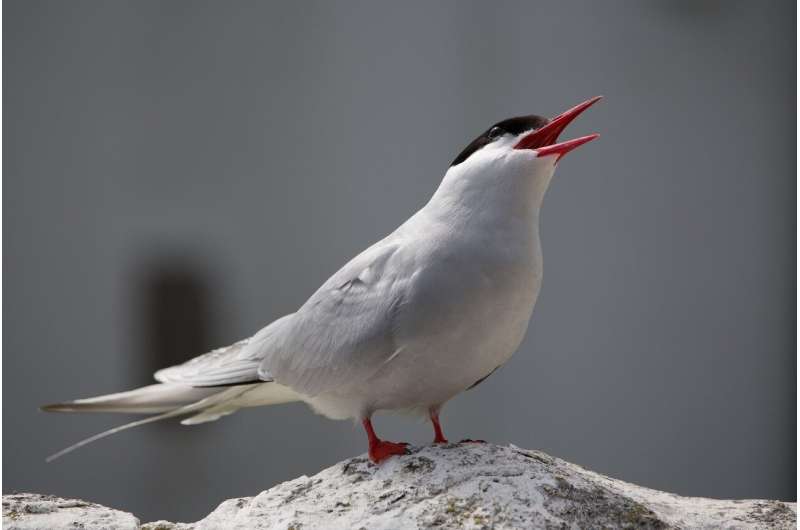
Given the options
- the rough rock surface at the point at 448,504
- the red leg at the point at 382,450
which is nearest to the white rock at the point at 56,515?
the rough rock surface at the point at 448,504

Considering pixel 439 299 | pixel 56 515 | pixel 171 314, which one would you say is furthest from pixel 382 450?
pixel 171 314

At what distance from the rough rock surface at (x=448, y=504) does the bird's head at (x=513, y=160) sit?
0.68 meters

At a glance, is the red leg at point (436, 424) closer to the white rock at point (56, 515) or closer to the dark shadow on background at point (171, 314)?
the white rock at point (56, 515)

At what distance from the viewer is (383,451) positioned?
2.22 meters

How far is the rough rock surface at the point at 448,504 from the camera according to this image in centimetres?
196

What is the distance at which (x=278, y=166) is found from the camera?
438cm

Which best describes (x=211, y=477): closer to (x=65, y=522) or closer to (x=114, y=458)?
(x=114, y=458)

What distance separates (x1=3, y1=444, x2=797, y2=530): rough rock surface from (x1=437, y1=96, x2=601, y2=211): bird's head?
0.68 meters

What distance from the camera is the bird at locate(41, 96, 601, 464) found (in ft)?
6.95

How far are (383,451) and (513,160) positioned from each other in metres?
0.84

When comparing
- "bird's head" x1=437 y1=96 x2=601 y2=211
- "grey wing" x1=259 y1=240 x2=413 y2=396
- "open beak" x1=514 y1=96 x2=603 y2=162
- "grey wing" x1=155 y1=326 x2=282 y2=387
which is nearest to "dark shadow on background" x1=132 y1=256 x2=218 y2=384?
"grey wing" x1=155 y1=326 x2=282 y2=387

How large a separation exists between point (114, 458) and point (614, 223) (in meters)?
2.88

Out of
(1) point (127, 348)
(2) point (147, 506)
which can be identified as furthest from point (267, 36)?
(2) point (147, 506)

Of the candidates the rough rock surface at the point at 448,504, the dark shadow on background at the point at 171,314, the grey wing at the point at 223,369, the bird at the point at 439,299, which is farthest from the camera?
the dark shadow on background at the point at 171,314
